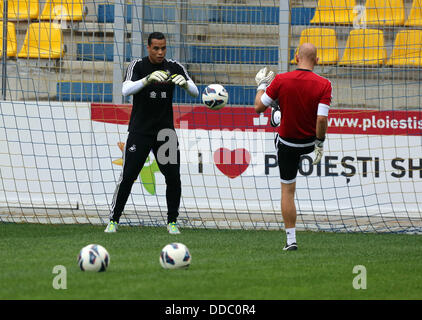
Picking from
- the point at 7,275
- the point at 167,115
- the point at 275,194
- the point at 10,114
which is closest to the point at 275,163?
the point at 275,194

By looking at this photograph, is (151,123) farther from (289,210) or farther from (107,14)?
(107,14)

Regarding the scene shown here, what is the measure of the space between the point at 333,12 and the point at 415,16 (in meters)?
1.26

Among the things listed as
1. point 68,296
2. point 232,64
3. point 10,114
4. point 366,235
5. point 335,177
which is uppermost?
point 232,64

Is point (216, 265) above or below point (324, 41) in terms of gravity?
below

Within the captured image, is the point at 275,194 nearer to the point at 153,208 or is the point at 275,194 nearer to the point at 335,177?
the point at 335,177

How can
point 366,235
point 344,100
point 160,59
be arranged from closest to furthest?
point 160,59 < point 366,235 < point 344,100

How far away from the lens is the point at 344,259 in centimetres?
779

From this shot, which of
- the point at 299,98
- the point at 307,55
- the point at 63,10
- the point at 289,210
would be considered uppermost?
the point at 63,10

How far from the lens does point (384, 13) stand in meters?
12.9

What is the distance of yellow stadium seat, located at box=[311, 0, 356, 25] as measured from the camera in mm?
12484

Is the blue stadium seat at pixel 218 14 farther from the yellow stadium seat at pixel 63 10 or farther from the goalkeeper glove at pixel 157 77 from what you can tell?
the goalkeeper glove at pixel 157 77

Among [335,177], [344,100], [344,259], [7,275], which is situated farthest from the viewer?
[344,100]

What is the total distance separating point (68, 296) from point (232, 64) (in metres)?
7.40

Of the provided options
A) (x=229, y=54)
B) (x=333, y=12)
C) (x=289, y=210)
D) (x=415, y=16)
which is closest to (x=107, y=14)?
(x=229, y=54)
